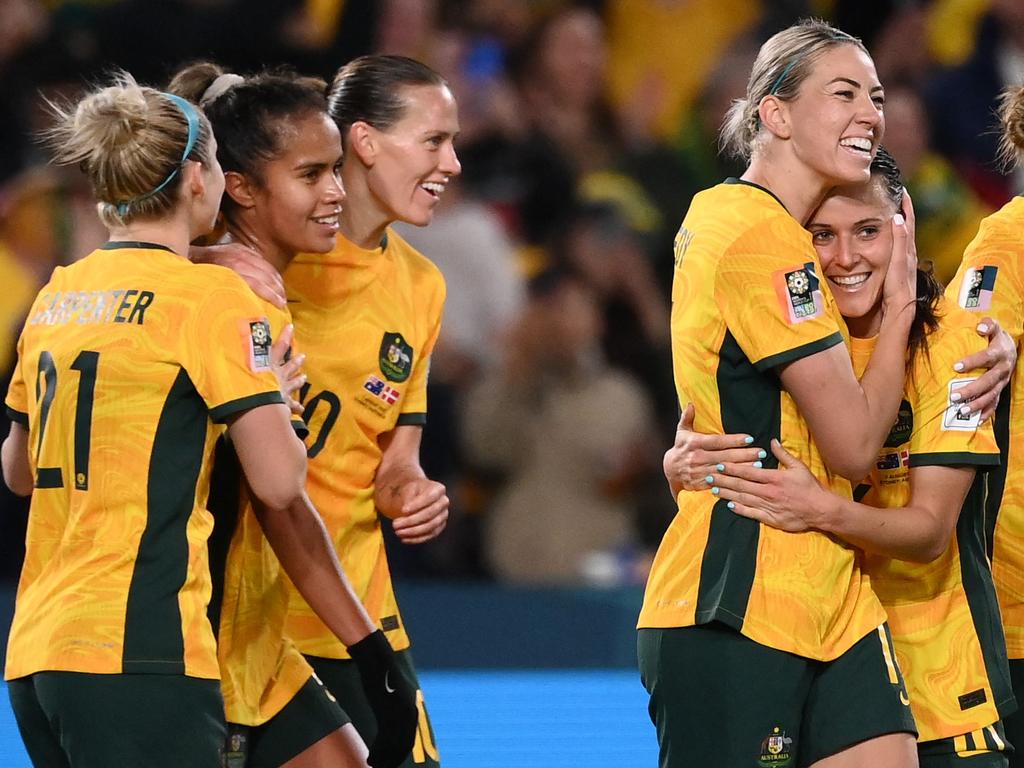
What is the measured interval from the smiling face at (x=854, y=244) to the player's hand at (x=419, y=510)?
3.32 ft

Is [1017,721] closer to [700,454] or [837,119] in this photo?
[700,454]

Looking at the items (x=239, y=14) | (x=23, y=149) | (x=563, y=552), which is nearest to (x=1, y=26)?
(x=23, y=149)

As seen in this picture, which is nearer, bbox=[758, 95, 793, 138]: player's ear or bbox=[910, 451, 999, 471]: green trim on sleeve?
bbox=[910, 451, 999, 471]: green trim on sleeve

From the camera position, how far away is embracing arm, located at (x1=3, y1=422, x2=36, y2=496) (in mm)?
3084

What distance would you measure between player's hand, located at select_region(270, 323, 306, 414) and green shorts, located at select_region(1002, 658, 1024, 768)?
1516 mm

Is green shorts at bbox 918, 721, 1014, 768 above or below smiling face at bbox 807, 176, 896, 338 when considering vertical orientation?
below

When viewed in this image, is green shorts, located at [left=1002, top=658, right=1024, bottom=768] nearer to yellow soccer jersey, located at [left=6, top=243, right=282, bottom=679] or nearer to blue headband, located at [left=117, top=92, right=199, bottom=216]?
yellow soccer jersey, located at [left=6, top=243, right=282, bottom=679]

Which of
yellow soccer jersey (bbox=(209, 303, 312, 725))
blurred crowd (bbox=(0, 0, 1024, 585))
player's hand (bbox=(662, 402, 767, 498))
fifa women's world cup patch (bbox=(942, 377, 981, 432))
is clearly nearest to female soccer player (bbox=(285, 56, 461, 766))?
yellow soccer jersey (bbox=(209, 303, 312, 725))

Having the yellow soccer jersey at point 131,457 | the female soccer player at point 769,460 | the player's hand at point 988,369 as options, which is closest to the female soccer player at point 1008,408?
the player's hand at point 988,369

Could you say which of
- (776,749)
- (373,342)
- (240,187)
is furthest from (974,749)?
Result: (240,187)

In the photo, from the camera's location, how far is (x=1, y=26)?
24.7 ft

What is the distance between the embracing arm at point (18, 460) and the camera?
308 cm

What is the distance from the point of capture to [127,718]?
2617mm

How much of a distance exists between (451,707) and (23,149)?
11.2ft
